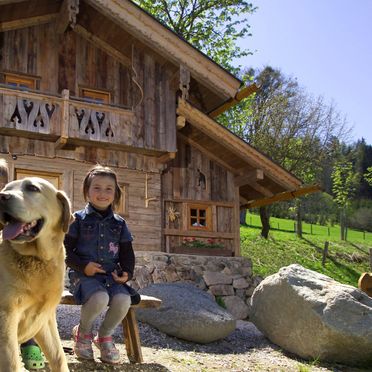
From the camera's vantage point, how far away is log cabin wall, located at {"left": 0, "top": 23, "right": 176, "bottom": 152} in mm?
13172

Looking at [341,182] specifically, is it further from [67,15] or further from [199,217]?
[67,15]

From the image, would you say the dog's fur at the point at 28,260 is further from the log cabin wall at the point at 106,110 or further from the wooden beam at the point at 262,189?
the wooden beam at the point at 262,189

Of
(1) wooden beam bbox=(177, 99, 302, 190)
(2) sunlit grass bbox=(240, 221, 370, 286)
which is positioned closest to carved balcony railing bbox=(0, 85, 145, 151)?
(1) wooden beam bbox=(177, 99, 302, 190)

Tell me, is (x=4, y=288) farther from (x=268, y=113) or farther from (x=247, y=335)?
(x=268, y=113)

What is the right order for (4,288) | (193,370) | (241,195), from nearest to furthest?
(4,288), (193,370), (241,195)

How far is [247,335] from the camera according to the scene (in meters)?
9.97

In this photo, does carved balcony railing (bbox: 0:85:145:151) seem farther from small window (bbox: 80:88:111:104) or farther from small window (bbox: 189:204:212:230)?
small window (bbox: 189:204:212:230)

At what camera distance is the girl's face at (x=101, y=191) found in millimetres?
5273

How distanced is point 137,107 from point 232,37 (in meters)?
12.1

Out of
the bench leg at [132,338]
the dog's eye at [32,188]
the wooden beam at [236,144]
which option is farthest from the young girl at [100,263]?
the wooden beam at [236,144]

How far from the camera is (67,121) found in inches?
480

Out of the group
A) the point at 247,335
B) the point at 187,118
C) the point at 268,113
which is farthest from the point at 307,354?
the point at 268,113

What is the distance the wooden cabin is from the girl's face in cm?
707

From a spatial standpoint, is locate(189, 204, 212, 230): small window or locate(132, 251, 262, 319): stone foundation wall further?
locate(189, 204, 212, 230): small window
